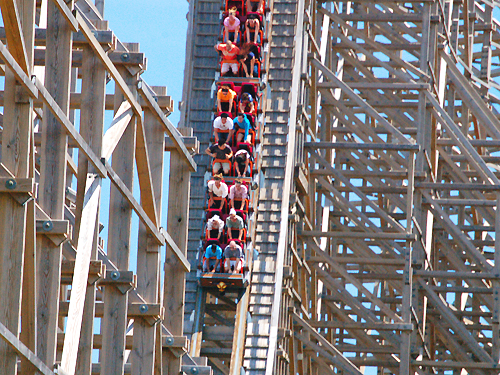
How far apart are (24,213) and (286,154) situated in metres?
12.0

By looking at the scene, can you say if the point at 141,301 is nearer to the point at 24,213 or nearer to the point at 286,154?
the point at 24,213

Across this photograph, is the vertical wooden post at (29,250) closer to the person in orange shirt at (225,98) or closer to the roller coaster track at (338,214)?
the roller coaster track at (338,214)

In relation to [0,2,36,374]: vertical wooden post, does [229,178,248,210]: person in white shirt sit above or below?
above

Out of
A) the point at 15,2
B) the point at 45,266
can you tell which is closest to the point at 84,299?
the point at 45,266

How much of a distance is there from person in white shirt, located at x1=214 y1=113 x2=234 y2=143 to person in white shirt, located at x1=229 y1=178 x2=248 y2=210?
1000 mm

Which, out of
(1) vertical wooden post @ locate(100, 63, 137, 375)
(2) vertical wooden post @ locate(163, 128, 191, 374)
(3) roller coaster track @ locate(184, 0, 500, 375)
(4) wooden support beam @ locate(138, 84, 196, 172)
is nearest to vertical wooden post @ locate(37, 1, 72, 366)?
(1) vertical wooden post @ locate(100, 63, 137, 375)

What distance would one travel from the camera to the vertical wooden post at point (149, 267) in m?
9.91

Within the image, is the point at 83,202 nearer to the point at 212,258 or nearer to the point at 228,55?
the point at 212,258

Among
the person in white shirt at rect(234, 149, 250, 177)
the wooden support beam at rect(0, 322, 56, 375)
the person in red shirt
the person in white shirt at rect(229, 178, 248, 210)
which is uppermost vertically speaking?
the person in red shirt

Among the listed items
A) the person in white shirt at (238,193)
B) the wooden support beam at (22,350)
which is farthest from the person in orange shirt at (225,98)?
the wooden support beam at (22,350)

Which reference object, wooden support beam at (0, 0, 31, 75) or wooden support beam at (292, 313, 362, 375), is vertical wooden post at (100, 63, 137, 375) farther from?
wooden support beam at (292, 313, 362, 375)

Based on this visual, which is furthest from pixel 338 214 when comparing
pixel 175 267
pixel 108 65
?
pixel 108 65

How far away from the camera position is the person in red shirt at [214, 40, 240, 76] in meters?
19.4

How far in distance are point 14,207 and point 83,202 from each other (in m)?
1.38
